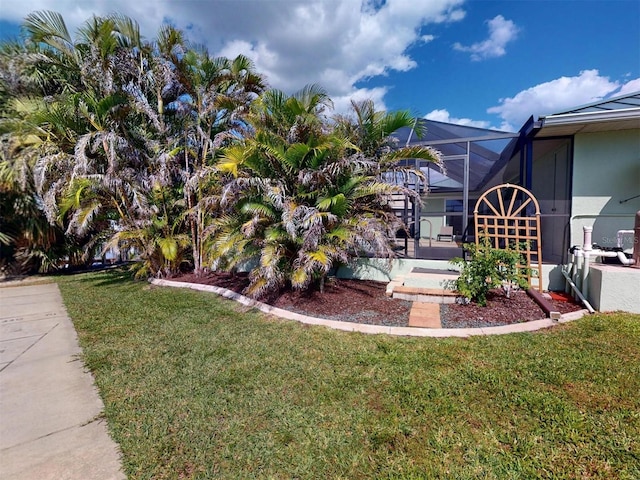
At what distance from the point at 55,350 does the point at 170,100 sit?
6580 millimetres

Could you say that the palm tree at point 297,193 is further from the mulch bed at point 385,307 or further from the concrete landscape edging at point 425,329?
the concrete landscape edging at point 425,329

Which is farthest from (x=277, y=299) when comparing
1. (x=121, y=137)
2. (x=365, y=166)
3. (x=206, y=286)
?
(x=121, y=137)

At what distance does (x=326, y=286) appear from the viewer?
648 centimetres

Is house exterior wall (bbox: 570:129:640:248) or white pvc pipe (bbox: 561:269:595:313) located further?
house exterior wall (bbox: 570:129:640:248)

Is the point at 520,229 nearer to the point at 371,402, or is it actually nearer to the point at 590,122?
the point at 590,122

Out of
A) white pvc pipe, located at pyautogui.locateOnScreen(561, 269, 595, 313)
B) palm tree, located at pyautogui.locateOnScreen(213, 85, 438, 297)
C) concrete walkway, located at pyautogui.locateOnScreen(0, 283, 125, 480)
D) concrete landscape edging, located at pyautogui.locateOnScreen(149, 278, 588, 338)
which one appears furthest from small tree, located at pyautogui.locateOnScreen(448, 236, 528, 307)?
concrete walkway, located at pyautogui.locateOnScreen(0, 283, 125, 480)

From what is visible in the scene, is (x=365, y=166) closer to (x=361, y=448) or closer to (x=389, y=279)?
(x=389, y=279)

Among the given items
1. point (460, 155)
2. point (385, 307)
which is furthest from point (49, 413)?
point (460, 155)

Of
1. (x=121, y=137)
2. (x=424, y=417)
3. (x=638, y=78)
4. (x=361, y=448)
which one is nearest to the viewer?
(x=361, y=448)

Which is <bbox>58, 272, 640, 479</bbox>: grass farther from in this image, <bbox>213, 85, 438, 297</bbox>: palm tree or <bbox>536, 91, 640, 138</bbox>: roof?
<bbox>536, 91, 640, 138</bbox>: roof

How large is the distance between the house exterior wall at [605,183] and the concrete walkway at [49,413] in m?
→ 8.77

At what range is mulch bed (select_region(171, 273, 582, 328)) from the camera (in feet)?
15.4

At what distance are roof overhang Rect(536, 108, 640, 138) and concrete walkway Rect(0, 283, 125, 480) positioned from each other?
321 inches

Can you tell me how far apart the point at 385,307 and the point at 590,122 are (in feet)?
17.6
